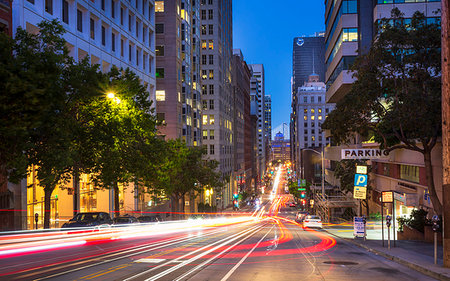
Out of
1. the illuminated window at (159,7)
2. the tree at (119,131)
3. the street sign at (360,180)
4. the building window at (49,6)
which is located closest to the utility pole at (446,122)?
the street sign at (360,180)

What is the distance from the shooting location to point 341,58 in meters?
48.2

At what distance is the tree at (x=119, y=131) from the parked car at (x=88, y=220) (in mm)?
2556

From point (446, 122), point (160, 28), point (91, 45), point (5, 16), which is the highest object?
point (160, 28)

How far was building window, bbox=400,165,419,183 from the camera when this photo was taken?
30484 mm

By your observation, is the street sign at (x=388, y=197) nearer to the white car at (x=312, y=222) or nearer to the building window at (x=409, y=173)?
the building window at (x=409, y=173)

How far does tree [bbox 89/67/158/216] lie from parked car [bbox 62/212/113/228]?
8.38ft

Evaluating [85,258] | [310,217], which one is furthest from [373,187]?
[85,258]

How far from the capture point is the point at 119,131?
25.8 metres

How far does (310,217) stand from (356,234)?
15.9 metres

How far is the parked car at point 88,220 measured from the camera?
2392cm

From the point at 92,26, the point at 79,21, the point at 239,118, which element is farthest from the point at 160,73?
the point at 239,118

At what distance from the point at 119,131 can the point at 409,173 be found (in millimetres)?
22985

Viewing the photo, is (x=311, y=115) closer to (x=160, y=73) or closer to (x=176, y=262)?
(x=160, y=73)

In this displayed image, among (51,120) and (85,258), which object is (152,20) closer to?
(51,120)
